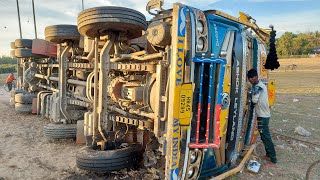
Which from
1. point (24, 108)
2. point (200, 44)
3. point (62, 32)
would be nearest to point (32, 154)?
point (62, 32)

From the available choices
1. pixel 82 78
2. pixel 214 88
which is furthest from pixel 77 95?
pixel 214 88

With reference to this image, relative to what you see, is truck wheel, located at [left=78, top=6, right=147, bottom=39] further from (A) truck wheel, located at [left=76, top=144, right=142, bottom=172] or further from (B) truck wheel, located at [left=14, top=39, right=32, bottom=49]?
(B) truck wheel, located at [left=14, top=39, right=32, bottom=49]

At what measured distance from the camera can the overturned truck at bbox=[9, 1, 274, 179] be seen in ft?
9.68

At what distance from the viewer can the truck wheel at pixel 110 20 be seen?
3457 mm

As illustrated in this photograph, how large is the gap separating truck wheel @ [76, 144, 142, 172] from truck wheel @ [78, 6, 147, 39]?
1.66 m

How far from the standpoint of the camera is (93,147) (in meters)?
4.11

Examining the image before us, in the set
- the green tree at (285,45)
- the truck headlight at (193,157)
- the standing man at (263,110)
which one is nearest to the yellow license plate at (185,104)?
the truck headlight at (193,157)

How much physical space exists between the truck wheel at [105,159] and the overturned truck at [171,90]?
13 mm

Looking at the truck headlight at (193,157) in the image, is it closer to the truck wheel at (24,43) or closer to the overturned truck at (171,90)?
the overturned truck at (171,90)

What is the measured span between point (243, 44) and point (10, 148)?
4.51m

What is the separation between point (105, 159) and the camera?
371 cm

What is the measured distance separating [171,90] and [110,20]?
1.25 m

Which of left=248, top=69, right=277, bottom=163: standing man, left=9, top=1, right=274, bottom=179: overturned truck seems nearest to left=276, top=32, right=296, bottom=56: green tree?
left=9, top=1, right=274, bottom=179: overturned truck

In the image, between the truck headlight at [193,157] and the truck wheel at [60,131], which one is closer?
the truck headlight at [193,157]
